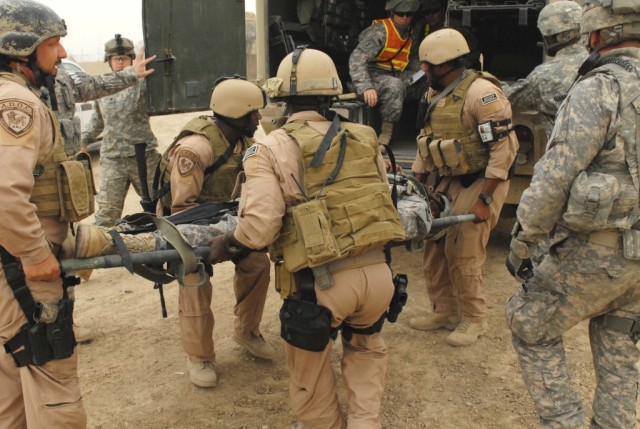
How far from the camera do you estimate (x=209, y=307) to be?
12.1ft

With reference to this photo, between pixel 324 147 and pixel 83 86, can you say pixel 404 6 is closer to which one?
pixel 83 86

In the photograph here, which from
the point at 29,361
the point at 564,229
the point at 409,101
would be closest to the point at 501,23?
the point at 409,101

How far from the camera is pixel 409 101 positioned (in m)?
6.90

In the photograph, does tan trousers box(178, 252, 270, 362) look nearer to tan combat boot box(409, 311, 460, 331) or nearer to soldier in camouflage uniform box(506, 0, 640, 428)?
tan combat boot box(409, 311, 460, 331)

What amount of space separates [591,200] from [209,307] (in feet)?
7.32

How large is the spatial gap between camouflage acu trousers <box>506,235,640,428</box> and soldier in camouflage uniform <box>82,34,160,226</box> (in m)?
3.80

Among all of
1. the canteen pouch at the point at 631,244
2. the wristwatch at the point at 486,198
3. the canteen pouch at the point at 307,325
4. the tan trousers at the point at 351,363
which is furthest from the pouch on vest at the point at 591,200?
the wristwatch at the point at 486,198

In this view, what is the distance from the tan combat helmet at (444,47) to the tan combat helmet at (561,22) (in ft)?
2.50

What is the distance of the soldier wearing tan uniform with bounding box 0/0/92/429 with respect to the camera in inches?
93.6

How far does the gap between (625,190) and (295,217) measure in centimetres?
133

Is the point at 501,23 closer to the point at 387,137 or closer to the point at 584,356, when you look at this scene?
the point at 387,137

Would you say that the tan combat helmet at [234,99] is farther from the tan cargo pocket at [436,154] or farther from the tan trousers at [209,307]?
the tan cargo pocket at [436,154]

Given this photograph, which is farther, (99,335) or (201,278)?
(99,335)

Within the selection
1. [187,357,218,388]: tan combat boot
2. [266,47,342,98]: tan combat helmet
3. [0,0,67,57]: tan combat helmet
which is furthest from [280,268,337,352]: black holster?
[0,0,67,57]: tan combat helmet
